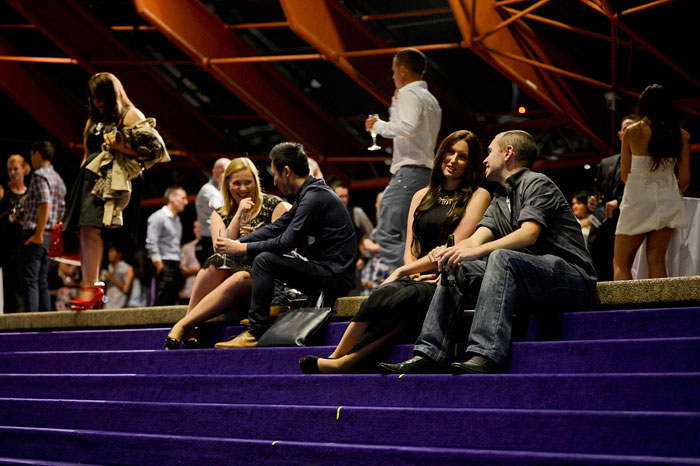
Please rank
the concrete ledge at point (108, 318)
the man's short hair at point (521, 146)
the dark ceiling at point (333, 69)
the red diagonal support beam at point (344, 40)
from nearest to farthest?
the man's short hair at point (521, 146)
the concrete ledge at point (108, 318)
the dark ceiling at point (333, 69)
the red diagonal support beam at point (344, 40)

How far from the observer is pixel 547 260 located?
11.9 feet

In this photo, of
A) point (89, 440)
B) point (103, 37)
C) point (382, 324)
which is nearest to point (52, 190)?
point (89, 440)

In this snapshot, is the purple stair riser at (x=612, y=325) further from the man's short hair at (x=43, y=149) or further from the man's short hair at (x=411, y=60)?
the man's short hair at (x=43, y=149)

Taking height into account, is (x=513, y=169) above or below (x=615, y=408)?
above

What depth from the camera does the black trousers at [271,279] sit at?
15.0 feet

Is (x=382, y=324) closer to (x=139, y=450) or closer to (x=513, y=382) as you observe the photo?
(x=513, y=382)

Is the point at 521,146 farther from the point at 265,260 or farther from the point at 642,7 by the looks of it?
the point at 642,7

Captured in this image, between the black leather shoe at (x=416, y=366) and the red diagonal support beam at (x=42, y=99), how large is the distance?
11812 mm

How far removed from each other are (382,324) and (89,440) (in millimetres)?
1392

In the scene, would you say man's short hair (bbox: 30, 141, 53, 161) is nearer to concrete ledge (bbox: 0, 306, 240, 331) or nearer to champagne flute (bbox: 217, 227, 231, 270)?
concrete ledge (bbox: 0, 306, 240, 331)

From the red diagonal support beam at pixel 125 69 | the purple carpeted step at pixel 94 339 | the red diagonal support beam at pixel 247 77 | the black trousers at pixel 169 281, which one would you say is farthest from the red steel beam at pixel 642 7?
the red diagonal support beam at pixel 125 69

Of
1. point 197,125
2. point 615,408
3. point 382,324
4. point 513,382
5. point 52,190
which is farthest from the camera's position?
point 197,125

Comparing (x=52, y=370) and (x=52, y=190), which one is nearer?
(x=52, y=370)

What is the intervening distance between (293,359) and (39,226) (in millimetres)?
3086
